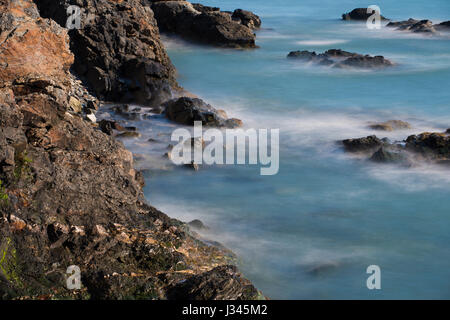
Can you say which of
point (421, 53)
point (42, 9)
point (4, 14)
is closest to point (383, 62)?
point (421, 53)

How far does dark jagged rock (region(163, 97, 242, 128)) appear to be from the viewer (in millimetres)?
12352

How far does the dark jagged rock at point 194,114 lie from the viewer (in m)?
12.4

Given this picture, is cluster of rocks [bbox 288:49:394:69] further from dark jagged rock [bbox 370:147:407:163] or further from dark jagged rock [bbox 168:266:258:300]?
dark jagged rock [bbox 168:266:258:300]

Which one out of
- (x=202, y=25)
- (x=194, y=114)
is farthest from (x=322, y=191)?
(x=202, y=25)

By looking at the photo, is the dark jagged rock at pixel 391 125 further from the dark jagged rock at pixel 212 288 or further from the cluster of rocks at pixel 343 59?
the dark jagged rock at pixel 212 288

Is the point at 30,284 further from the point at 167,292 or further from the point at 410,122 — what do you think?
the point at 410,122

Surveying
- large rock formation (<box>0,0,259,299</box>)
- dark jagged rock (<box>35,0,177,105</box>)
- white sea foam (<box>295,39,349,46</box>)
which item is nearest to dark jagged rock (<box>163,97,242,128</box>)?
dark jagged rock (<box>35,0,177,105</box>)

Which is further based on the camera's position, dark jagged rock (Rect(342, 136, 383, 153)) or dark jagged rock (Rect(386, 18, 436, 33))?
dark jagged rock (Rect(386, 18, 436, 33))

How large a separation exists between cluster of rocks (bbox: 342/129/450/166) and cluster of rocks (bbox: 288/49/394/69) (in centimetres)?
865

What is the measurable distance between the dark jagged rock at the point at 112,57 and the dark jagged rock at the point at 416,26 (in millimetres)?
15039

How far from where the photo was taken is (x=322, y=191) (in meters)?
9.51

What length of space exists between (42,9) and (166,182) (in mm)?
7926

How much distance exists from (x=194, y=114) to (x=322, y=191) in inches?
151

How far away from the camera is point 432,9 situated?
34.4 m
